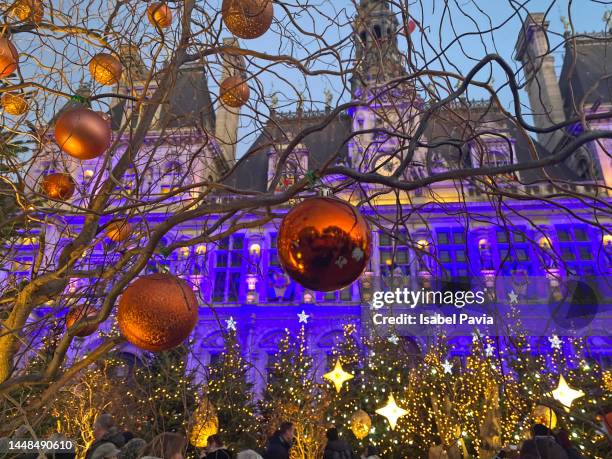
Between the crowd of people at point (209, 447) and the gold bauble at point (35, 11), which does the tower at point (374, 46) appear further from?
the crowd of people at point (209, 447)

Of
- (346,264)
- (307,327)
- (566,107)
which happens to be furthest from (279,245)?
(566,107)

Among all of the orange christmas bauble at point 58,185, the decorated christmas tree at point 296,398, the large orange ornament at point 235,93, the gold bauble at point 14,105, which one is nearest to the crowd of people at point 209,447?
the orange christmas bauble at point 58,185

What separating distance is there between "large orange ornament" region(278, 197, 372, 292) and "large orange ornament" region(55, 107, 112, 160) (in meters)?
1.42

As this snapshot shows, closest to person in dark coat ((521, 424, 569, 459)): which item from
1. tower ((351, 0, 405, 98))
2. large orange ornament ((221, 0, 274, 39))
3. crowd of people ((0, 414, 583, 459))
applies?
crowd of people ((0, 414, 583, 459))

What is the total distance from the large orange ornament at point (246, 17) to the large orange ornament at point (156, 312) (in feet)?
4.83

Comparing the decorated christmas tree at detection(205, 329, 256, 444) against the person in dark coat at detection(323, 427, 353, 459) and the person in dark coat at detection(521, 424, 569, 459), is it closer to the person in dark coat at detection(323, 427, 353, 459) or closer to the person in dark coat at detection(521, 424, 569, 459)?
the person in dark coat at detection(323, 427, 353, 459)

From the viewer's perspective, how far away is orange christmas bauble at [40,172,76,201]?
2.77m

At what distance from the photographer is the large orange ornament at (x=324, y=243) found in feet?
4.73

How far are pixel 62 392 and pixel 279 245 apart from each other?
6.95ft

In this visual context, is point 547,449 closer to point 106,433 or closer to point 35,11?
point 106,433

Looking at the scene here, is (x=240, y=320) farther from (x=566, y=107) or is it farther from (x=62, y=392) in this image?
(x=566, y=107)

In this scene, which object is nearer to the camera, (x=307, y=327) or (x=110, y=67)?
(x=110, y=67)

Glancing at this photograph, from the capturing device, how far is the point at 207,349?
16.0 meters

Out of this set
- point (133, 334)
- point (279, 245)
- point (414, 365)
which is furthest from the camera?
point (414, 365)
